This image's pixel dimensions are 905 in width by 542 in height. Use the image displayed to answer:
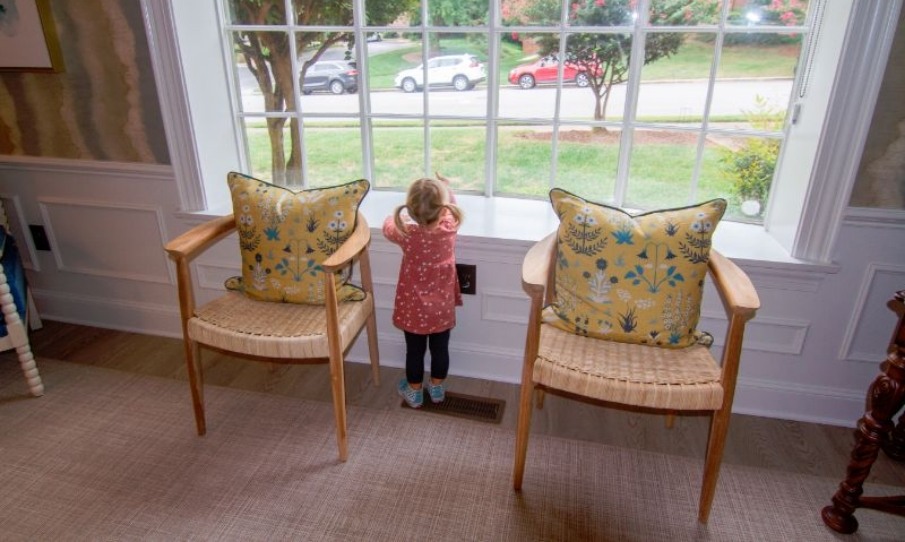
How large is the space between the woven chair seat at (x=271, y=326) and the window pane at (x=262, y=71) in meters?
0.87

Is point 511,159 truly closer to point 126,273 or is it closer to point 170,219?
point 170,219

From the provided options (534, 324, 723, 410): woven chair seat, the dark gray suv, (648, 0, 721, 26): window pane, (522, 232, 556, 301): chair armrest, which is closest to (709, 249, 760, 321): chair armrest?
(534, 324, 723, 410): woven chair seat

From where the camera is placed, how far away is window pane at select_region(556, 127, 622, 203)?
2062 millimetres

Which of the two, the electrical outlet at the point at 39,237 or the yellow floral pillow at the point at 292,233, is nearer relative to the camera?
the yellow floral pillow at the point at 292,233

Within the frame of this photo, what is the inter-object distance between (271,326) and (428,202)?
0.60 m

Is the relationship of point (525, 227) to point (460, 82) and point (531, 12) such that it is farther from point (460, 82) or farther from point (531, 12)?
point (531, 12)

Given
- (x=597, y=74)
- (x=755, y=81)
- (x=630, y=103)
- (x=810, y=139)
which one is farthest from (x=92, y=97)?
(x=810, y=139)

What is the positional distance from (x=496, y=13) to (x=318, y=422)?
1.59 metres

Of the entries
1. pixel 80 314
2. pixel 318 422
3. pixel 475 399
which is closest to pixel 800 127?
pixel 475 399

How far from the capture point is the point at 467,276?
1.99 meters

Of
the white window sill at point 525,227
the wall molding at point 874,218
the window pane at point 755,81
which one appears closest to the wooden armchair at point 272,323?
the white window sill at point 525,227

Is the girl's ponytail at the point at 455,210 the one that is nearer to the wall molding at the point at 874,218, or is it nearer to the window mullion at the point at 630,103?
the window mullion at the point at 630,103

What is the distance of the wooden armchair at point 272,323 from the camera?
1562 millimetres

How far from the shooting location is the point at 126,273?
2.39 metres
